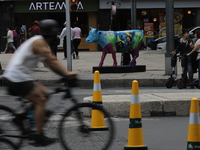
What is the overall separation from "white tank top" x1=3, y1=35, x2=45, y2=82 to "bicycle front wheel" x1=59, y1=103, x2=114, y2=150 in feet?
2.19

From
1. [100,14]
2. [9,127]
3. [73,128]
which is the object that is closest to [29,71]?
[9,127]

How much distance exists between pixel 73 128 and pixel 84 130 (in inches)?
5.1

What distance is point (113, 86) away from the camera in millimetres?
15625

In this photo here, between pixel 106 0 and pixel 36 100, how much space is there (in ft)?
97.7

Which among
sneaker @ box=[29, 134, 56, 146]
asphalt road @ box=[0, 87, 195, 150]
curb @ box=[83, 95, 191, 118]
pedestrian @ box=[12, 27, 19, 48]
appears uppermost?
pedestrian @ box=[12, 27, 19, 48]

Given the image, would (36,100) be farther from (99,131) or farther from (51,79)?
(51,79)

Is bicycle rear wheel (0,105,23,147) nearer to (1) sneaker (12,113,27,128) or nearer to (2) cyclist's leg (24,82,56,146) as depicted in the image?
(1) sneaker (12,113,27,128)

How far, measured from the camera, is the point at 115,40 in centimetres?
1717

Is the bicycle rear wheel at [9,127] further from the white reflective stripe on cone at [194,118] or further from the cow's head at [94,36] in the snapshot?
Answer: the cow's head at [94,36]

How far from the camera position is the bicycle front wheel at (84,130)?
20.2ft

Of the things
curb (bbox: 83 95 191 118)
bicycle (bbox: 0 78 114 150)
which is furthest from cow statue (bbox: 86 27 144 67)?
bicycle (bbox: 0 78 114 150)

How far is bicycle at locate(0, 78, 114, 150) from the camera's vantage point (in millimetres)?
6039

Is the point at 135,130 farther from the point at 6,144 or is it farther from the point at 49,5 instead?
the point at 49,5

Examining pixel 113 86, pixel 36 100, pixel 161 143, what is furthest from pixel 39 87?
pixel 113 86
